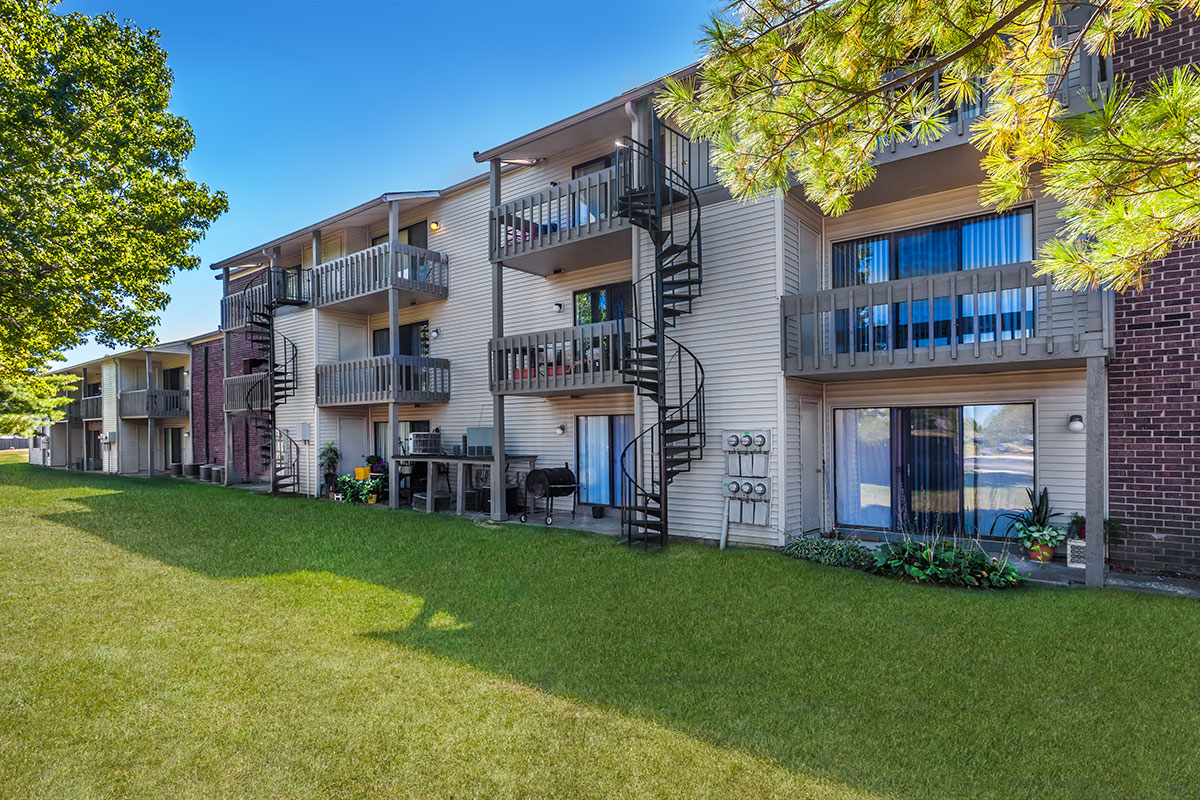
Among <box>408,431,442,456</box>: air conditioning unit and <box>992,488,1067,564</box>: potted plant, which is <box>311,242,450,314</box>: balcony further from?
<box>992,488,1067,564</box>: potted plant

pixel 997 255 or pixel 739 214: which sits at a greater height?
pixel 739 214

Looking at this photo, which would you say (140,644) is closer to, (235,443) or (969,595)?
(969,595)

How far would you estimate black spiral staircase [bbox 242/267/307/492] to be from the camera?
17.0m

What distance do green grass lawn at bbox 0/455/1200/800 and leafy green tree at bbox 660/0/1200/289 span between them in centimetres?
277

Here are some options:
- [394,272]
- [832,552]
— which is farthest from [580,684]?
[394,272]

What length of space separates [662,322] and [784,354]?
187 cm

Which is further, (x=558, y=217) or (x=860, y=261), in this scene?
(x=558, y=217)

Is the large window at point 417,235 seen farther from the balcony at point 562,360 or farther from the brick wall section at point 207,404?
the brick wall section at point 207,404

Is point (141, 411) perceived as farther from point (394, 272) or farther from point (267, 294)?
point (394, 272)

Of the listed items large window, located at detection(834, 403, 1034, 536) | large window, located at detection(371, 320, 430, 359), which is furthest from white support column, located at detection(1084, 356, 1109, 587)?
large window, located at detection(371, 320, 430, 359)

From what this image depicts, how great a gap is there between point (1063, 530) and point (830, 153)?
7108 millimetres

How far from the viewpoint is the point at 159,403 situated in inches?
957

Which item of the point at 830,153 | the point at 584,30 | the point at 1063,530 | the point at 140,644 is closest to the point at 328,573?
the point at 140,644

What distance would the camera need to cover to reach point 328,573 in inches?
298
